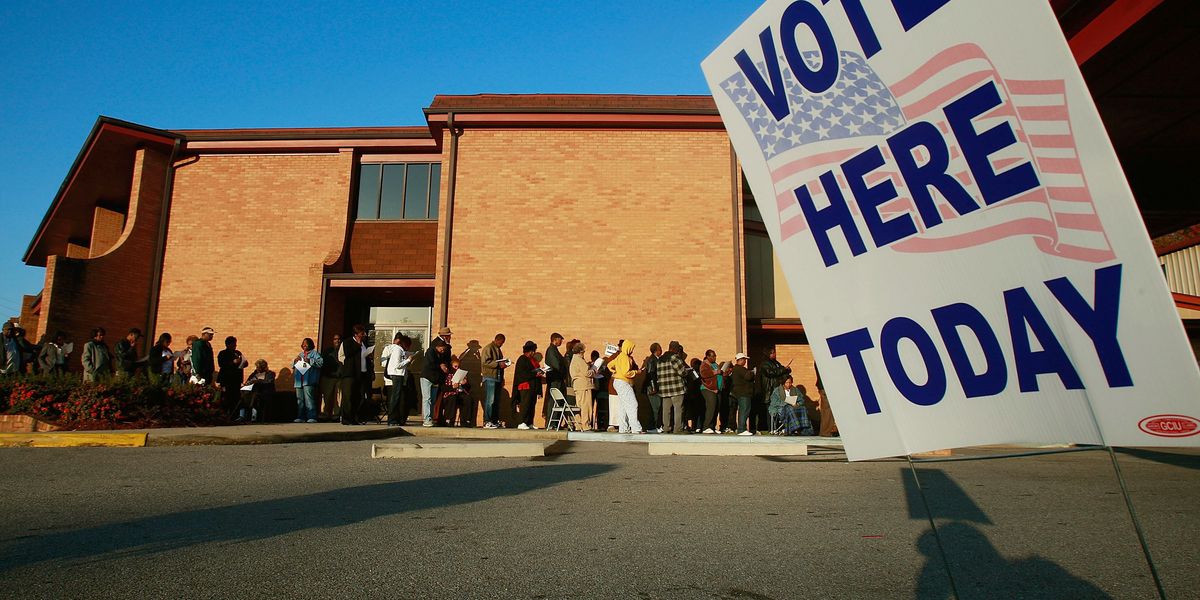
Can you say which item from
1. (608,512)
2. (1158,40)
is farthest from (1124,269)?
(1158,40)

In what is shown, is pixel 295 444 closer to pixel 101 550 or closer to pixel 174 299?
pixel 101 550

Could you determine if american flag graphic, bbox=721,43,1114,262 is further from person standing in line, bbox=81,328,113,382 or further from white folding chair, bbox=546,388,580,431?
person standing in line, bbox=81,328,113,382

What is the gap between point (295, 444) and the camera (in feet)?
30.3

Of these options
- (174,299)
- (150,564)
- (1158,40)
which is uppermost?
(1158,40)

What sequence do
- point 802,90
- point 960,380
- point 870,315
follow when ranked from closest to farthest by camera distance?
point 960,380 → point 870,315 → point 802,90

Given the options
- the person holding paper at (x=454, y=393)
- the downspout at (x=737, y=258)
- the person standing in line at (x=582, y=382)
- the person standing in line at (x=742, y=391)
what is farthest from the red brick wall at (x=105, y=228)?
the person standing in line at (x=742, y=391)

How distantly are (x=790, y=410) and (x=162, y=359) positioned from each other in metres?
11.6

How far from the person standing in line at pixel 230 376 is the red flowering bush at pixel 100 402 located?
1.20 metres

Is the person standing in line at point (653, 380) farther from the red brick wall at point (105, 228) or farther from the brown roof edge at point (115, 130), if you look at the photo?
the red brick wall at point (105, 228)

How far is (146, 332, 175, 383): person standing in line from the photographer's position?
41.2ft

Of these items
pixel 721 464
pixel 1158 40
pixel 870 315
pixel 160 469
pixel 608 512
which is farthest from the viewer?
pixel 1158 40

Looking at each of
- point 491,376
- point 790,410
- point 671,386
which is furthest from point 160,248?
point 790,410

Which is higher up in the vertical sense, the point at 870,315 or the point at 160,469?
the point at 870,315

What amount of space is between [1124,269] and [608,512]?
343 centimetres
